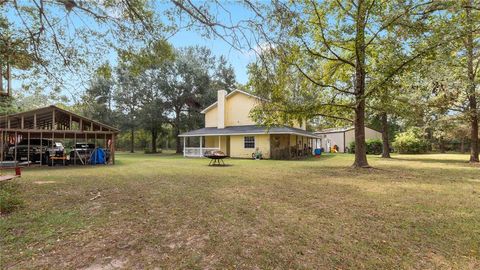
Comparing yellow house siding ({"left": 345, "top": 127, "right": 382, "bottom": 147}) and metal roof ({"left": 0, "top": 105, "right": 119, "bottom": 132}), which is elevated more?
metal roof ({"left": 0, "top": 105, "right": 119, "bottom": 132})

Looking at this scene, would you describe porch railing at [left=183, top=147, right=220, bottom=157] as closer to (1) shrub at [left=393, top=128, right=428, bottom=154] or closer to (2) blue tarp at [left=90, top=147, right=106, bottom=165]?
(2) blue tarp at [left=90, top=147, right=106, bottom=165]

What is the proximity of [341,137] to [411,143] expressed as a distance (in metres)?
8.09

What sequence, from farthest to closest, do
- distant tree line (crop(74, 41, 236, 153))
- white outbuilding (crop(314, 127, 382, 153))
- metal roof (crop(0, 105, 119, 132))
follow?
white outbuilding (crop(314, 127, 382, 153)) → distant tree line (crop(74, 41, 236, 153)) → metal roof (crop(0, 105, 119, 132))

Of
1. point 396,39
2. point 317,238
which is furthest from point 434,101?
point 317,238

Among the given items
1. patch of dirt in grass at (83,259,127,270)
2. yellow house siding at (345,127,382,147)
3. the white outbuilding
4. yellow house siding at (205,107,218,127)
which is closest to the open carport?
yellow house siding at (205,107,218,127)

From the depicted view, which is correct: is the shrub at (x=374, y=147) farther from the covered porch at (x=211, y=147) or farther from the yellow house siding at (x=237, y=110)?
the covered porch at (x=211, y=147)

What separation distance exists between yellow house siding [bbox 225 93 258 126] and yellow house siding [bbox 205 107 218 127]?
1.45m

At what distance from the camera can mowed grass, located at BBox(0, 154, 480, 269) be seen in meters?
3.29

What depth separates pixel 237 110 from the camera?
25719 millimetres

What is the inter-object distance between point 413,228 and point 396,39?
35.4ft

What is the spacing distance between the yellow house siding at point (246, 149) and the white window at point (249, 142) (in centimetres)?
26

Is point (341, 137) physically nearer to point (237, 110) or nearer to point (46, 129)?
point (237, 110)

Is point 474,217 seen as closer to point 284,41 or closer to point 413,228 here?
point 413,228

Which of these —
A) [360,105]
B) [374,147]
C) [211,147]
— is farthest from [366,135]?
[360,105]
